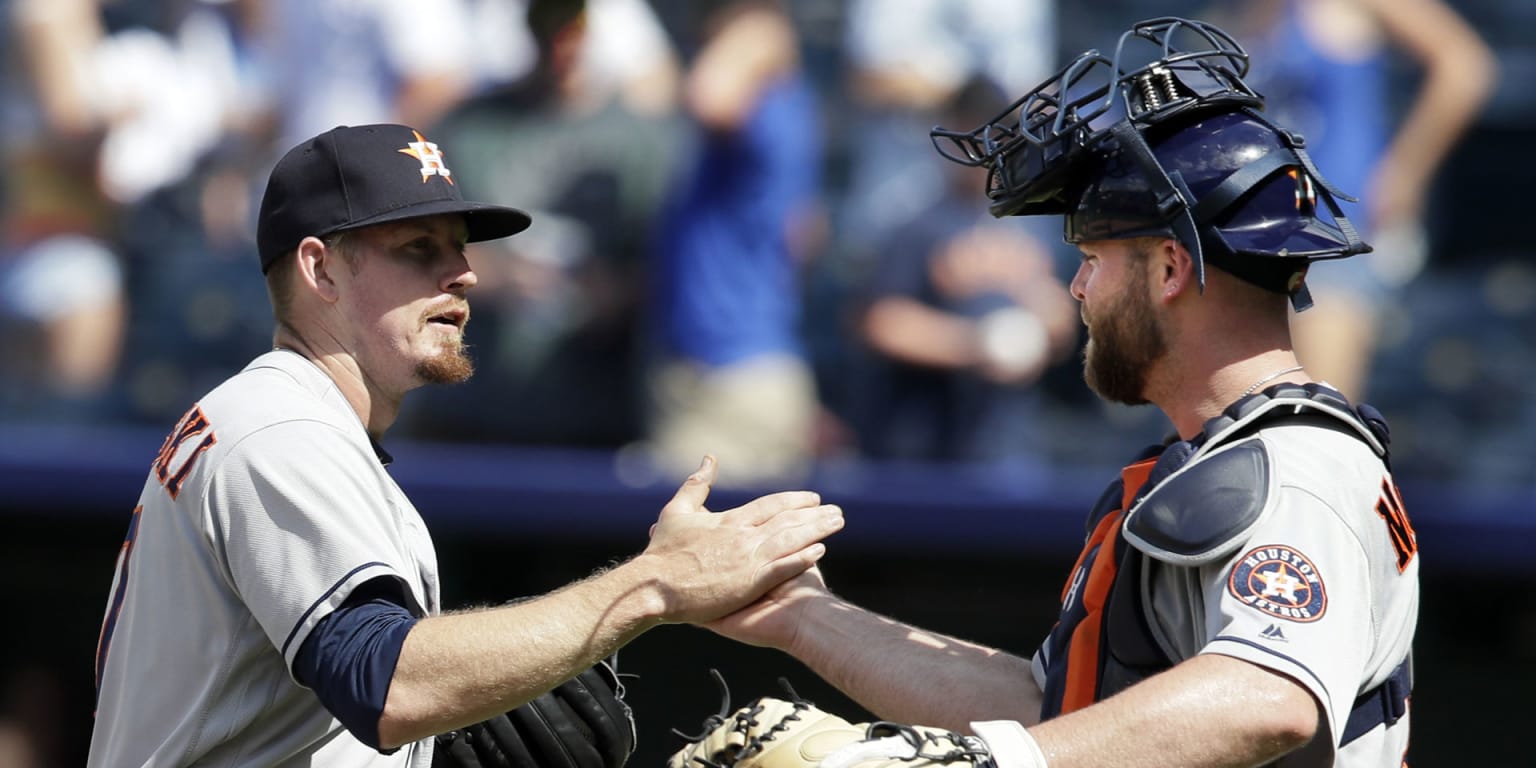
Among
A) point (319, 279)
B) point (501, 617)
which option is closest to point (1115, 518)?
point (501, 617)

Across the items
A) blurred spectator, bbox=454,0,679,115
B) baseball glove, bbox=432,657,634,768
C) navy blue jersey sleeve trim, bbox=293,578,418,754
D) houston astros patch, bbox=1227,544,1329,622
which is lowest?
baseball glove, bbox=432,657,634,768

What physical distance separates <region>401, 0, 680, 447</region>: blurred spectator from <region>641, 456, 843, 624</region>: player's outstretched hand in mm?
3499

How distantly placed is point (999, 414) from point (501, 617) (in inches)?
142

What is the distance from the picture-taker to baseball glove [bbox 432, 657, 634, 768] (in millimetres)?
2984

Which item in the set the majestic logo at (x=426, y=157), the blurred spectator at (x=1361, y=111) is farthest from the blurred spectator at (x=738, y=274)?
the majestic logo at (x=426, y=157)

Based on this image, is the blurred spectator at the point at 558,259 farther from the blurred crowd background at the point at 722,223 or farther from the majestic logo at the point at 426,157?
the majestic logo at the point at 426,157

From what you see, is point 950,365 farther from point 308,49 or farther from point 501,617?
point 501,617

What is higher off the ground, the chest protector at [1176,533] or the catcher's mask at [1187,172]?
the catcher's mask at [1187,172]

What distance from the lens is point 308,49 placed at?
6.38 meters

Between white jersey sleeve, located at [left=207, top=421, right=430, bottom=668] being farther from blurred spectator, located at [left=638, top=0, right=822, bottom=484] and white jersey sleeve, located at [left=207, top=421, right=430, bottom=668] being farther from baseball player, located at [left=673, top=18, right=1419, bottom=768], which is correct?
blurred spectator, located at [left=638, top=0, right=822, bottom=484]

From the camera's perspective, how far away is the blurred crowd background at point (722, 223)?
5.92 metres

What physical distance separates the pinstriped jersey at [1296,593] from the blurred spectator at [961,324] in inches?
127

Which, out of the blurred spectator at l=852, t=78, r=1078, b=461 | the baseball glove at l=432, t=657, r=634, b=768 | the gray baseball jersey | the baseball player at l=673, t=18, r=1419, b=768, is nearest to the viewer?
the baseball player at l=673, t=18, r=1419, b=768

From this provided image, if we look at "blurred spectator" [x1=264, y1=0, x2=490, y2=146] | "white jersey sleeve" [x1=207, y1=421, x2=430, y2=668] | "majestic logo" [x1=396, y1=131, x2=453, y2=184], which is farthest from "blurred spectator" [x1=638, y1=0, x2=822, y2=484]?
"white jersey sleeve" [x1=207, y1=421, x2=430, y2=668]
